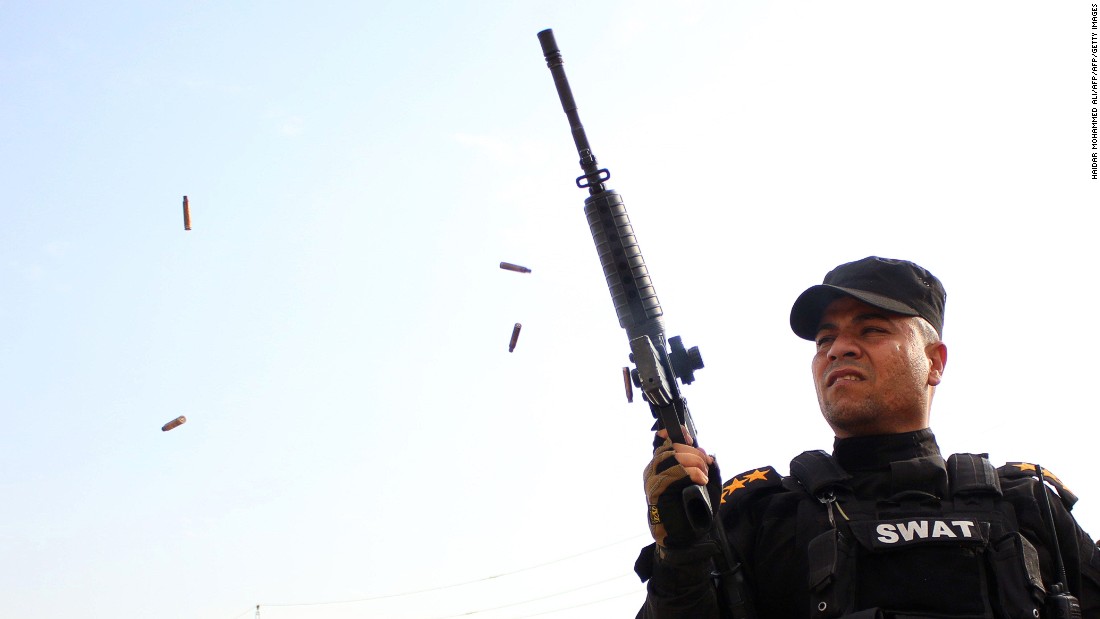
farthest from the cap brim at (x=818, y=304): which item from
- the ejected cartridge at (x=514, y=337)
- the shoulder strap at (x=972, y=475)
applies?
the ejected cartridge at (x=514, y=337)

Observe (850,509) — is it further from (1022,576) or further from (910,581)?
(1022,576)

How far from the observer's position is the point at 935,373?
6.89 meters

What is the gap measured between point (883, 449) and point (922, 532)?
0.59m

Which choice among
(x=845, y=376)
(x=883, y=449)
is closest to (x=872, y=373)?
(x=845, y=376)

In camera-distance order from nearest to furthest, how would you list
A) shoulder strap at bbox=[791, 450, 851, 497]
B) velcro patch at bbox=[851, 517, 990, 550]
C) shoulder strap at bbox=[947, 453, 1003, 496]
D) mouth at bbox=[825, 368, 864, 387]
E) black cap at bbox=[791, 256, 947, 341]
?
velcro patch at bbox=[851, 517, 990, 550], shoulder strap at bbox=[947, 453, 1003, 496], shoulder strap at bbox=[791, 450, 851, 497], mouth at bbox=[825, 368, 864, 387], black cap at bbox=[791, 256, 947, 341]

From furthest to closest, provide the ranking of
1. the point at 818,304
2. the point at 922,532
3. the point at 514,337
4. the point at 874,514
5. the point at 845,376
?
the point at 514,337 → the point at 818,304 → the point at 845,376 → the point at 874,514 → the point at 922,532

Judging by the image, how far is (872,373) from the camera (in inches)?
257

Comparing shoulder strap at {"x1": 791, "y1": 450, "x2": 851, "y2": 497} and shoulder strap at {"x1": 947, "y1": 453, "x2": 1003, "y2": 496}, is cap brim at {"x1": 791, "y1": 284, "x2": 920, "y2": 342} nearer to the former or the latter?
shoulder strap at {"x1": 791, "y1": 450, "x2": 851, "y2": 497}

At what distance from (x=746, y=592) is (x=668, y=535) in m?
0.66

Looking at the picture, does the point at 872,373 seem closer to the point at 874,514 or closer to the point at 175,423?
the point at 874,514

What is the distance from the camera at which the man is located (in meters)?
5.96

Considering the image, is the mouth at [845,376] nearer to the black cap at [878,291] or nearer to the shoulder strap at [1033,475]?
the black cap at [878,291]

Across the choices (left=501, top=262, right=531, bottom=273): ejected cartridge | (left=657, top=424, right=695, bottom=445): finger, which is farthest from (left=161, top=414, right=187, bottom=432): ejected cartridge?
(left=657, top=424, right=695, bottom=445): finger

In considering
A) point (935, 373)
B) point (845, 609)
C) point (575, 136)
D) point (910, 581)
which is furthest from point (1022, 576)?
point (575, 136)
